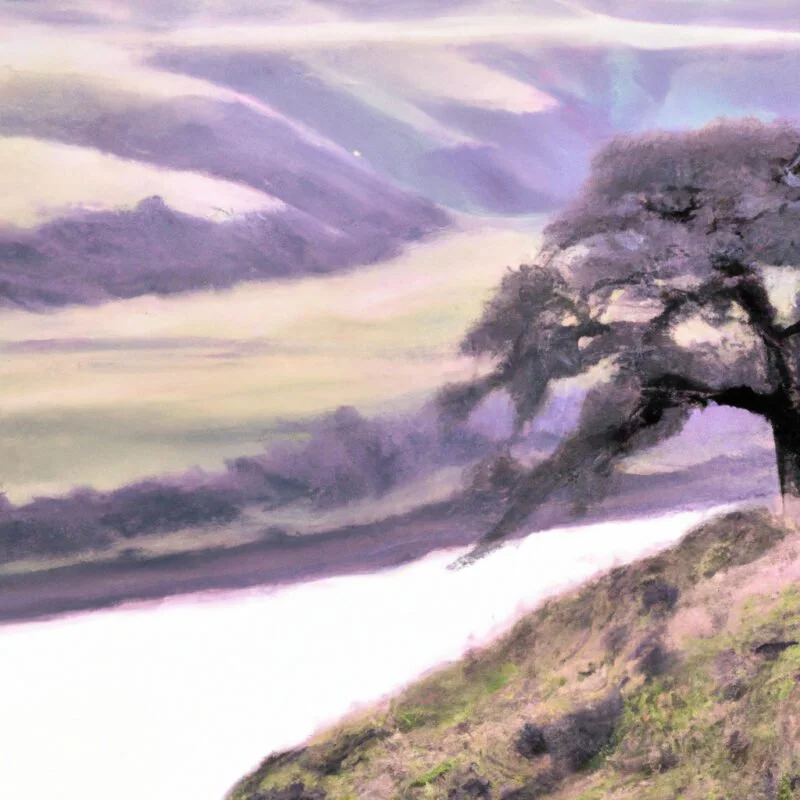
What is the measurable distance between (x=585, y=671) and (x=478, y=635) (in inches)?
7.6

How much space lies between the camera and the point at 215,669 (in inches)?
46.7

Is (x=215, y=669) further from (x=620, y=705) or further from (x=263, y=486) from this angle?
(x=620, y=705)

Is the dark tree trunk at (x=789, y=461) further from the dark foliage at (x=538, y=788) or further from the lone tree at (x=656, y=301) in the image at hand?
the dark foliage at (x=538, y=788)

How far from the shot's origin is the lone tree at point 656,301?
1181 mm

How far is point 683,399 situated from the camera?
1.26 meters

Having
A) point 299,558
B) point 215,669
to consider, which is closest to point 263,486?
point 299,558

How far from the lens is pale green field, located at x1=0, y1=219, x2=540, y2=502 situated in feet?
3.80

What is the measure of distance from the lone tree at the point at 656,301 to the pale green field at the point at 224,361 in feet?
0.22

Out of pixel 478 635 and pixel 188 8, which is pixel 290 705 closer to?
pixel 478 635

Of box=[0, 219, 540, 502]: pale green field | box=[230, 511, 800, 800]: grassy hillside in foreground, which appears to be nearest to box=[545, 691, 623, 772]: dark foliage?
box=[230, 511, 800, 800]: grassy hillside in foreground

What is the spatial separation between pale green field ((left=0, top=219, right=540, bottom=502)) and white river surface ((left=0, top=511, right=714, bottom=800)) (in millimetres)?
249

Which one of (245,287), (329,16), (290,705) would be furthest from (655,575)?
(329,16)

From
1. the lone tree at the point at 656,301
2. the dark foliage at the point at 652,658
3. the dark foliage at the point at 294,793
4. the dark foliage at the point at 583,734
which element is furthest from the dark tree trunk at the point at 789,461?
the dark foliage at the point at 294,793

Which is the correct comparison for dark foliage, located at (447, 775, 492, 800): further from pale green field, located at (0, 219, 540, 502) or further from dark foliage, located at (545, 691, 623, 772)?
pale green field, located at (0, 219, 540, 502)
